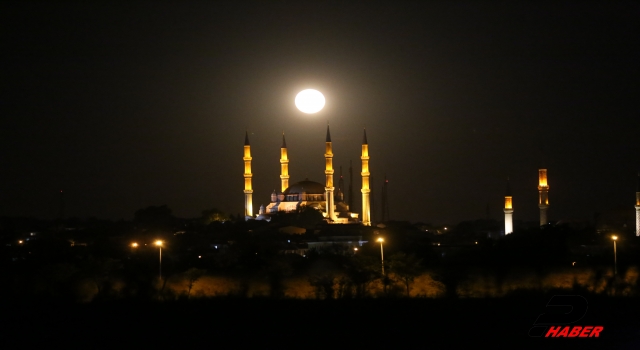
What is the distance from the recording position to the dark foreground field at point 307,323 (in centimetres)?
1886

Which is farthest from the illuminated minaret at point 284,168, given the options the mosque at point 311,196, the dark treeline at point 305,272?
the dark treeline at point 305,272

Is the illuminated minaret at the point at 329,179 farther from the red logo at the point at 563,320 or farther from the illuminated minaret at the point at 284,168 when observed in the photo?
the red logo at the point at 563,320

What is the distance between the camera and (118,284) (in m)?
28.3

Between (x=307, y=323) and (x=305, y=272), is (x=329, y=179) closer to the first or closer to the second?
(x=305, y=272)

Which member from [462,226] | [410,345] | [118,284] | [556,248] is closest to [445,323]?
[410,345]

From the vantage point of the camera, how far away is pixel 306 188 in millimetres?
70500

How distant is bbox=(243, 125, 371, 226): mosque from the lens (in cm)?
6431

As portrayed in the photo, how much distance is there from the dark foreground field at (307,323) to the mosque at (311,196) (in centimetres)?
3903

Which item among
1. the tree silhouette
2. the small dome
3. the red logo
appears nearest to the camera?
the red logo

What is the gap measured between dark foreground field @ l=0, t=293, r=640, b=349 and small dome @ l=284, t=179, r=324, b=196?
45.0m

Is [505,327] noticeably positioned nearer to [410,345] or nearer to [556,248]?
[410,345]

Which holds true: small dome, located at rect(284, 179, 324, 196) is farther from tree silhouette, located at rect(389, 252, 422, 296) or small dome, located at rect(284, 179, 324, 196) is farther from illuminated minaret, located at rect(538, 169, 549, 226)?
tree silhouette, located at rect(389, 252, 422, 296)

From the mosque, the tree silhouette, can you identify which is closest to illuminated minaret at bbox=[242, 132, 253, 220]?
the mosque

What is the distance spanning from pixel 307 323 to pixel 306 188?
4893 centimetres
